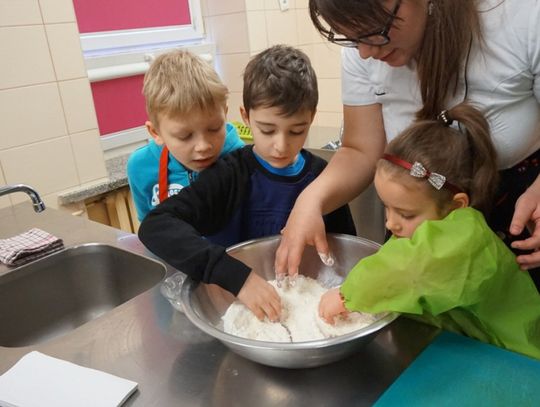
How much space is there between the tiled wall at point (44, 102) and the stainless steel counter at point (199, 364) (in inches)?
48.2

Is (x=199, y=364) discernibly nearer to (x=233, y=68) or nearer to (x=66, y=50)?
(x=66, y=50)

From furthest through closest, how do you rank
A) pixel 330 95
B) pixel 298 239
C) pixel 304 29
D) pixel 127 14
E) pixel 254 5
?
pixel 330 95
pixel 304 29
pixel 254 5
pixel 127 14
pixel 298 239

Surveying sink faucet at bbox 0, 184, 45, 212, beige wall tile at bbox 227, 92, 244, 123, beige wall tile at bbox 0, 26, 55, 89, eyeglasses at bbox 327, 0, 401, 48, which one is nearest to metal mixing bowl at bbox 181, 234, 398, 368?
eyeglasses at bbox 327, 0, 401, 48

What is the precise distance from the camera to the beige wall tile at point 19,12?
171 cm

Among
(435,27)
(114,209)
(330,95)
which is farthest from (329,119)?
(435,27)

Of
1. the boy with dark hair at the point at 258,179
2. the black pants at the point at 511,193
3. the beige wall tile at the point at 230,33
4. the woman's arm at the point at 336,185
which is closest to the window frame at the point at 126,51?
the beige wall tile at the point at 230,33

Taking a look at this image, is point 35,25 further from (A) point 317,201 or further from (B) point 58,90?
(A) point 317,201

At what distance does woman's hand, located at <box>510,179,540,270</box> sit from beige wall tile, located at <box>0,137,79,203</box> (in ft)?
5.73

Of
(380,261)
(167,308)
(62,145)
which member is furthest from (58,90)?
(380,261)

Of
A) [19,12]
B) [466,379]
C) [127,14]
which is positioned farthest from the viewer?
[127,14]

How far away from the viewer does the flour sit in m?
0.79

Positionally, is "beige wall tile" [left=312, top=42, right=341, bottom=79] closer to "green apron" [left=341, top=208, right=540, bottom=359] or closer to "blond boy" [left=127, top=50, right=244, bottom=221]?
"blond boy" [left=127, top=50, right=244, bottom=221]

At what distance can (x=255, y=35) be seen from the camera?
8.70ft

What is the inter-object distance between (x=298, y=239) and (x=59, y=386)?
17.8 inches
